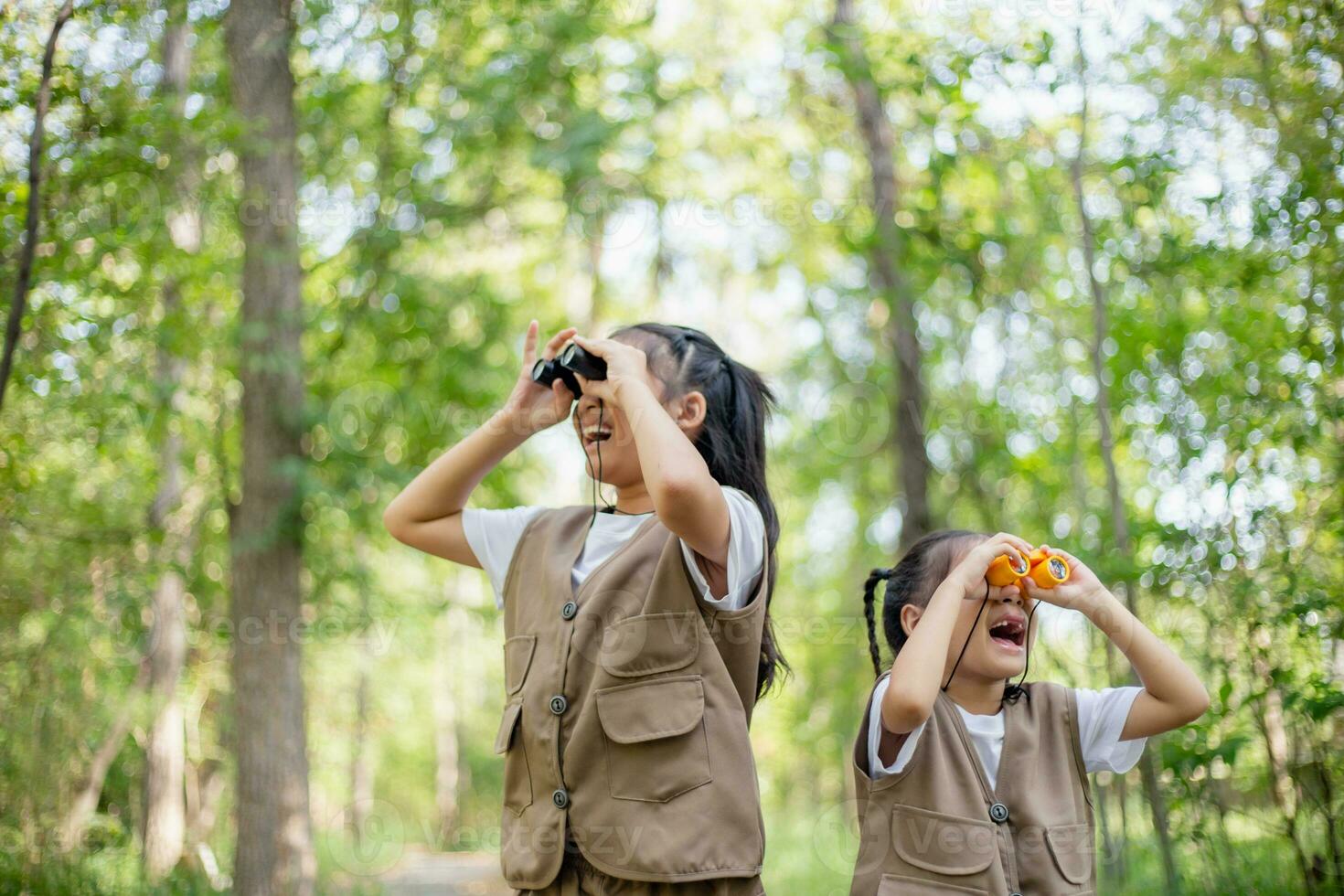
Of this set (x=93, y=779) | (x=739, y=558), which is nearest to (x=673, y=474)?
(x=739, y=558)

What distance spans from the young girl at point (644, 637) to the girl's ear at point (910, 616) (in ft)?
0.91

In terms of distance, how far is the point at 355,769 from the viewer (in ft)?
65.0

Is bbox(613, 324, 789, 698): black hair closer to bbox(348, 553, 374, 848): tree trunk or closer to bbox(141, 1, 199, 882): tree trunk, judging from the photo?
bbox(141, 1, 199, 882): tree trunk

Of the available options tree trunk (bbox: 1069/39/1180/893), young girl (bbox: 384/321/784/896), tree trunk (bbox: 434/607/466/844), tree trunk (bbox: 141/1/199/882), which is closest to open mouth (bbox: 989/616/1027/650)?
young girl (bbox: 384/321/784/896)

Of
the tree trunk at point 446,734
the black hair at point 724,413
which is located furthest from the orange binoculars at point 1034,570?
the tree trunk at point 446,734

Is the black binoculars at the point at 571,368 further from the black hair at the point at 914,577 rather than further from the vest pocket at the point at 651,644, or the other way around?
the black hair at the point at 914,577

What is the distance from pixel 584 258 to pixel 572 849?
33.5ft

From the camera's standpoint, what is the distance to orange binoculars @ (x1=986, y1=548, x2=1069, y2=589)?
214 cm

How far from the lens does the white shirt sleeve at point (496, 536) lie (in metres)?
2.44

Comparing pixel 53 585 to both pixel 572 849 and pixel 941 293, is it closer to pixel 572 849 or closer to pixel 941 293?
pixel 572 849

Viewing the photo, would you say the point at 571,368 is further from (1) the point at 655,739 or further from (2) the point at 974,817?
(2) the point at 974,817

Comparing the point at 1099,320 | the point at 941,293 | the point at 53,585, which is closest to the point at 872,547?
the point at 941,293

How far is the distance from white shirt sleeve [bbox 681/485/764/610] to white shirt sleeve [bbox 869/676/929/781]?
331 millimetres

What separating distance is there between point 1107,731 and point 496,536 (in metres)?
1.34
